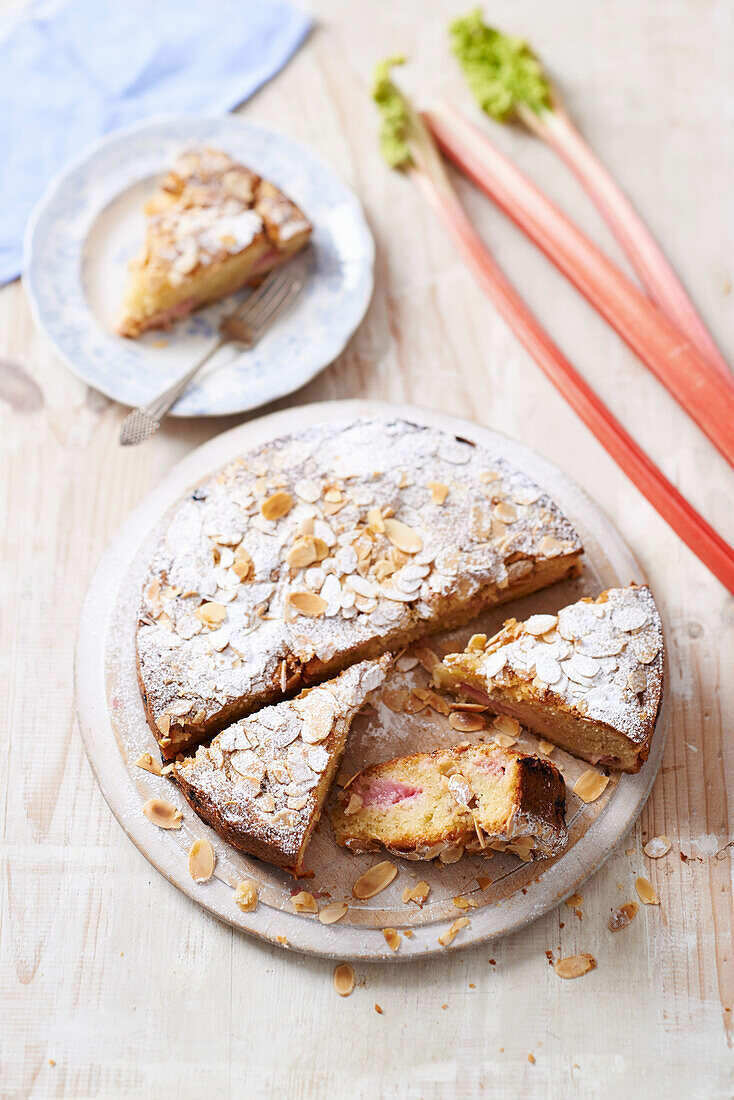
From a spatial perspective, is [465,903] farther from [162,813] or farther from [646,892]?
[162,813]

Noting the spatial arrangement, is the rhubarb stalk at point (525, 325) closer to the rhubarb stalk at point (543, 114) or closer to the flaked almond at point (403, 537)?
the rhubarb stalk at point (543, 114)

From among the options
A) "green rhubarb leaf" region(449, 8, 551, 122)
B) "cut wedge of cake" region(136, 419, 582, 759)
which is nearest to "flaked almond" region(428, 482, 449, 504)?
"cut wedge of cake" region(136, 419, 582, 759)

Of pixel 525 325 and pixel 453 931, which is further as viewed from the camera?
pixel 525 325

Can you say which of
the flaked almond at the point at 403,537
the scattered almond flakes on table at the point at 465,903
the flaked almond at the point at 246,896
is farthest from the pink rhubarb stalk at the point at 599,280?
the flaked almond at the point at 246,896

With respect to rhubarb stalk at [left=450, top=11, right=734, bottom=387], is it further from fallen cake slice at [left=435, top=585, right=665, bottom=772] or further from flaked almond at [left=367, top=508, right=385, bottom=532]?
flaked almond at [left=367, top=508, right=385, bottom=532]

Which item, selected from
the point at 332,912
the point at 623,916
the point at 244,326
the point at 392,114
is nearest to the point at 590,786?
the point at 623,916

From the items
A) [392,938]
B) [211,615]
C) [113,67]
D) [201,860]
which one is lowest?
[392,938]
